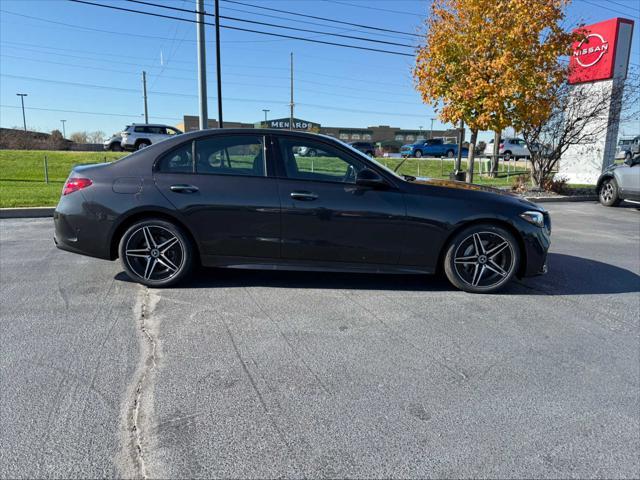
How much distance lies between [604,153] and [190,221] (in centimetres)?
1630

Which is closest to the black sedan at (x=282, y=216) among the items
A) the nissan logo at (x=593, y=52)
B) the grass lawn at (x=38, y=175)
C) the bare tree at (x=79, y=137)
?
the grass lawn at (x=38, y=175)

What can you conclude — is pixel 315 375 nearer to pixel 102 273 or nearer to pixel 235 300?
pixel 235 300

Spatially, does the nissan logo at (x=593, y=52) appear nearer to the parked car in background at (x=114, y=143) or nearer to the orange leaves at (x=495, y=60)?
the orange leaves at (x=495, y=60)

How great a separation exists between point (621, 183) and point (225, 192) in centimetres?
1121

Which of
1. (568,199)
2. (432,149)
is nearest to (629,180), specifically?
(568,199)

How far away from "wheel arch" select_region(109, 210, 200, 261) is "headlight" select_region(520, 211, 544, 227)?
326cm

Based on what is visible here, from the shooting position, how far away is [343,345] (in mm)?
3158

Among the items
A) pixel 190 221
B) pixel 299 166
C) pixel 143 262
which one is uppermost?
pixel 299 166

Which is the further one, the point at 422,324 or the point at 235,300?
A: the point at 235,300

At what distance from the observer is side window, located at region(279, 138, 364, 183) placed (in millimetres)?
4207

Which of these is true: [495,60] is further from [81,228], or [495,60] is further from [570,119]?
[81,228]

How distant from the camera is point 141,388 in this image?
2.53 meters

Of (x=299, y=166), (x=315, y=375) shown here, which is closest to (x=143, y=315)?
(x=315, y=375)

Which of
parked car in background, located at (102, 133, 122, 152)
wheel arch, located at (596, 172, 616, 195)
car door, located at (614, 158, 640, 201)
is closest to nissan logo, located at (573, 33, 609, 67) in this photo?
wheel arch, located at (596, 172, 616, 195)
